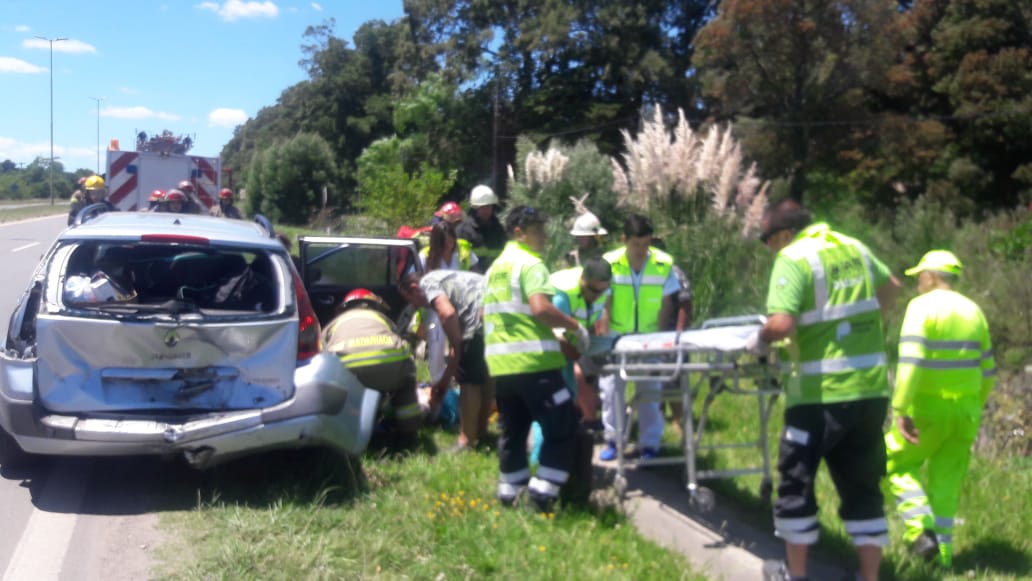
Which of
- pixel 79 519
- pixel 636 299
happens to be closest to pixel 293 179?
pixel 636 299

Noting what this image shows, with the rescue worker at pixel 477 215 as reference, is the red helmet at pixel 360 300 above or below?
below

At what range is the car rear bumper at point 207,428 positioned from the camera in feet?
18.4

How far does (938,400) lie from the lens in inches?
212

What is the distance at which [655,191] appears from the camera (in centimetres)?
1155

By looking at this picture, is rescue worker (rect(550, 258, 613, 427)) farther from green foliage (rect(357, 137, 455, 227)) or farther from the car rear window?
green foliage (rect(357, 137, 455, 227))

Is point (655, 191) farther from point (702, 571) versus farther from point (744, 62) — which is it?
point (744, 62)

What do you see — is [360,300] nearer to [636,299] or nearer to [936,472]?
[636,299]

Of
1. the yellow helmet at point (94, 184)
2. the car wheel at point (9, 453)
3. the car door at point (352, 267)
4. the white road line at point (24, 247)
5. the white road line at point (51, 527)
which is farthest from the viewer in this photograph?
the white road line at point (24, 247)

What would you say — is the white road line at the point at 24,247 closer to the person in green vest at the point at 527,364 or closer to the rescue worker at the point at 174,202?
the rescue worker at the point at 174,202

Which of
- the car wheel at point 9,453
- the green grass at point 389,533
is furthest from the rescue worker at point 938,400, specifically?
the car wheel at point 9,453

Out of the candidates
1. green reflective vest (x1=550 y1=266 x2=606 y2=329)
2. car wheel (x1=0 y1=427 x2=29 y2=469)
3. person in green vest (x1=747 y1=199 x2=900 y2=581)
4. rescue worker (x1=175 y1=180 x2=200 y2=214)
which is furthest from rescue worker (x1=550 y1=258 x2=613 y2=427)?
rescue worker (x1=175 y1=180 x2=200 y2=214)

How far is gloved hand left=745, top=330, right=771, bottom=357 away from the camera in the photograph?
4.72 m

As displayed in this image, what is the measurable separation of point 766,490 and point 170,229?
12.7 feet

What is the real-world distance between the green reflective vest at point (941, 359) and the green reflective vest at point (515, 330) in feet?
6.08
